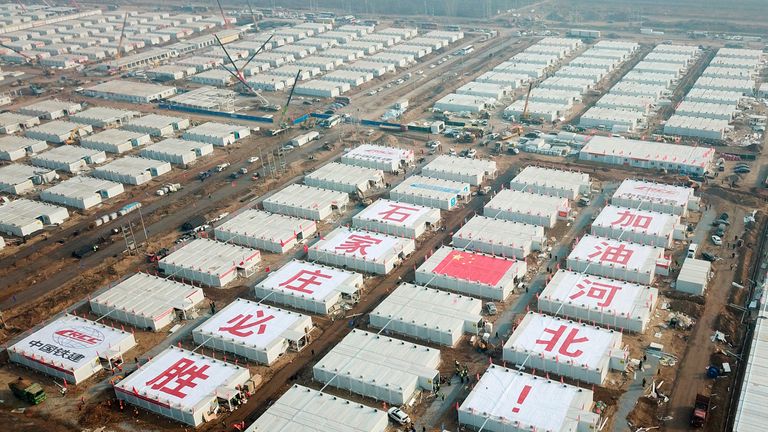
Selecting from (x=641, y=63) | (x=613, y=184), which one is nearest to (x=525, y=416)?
(x=613, y=184)

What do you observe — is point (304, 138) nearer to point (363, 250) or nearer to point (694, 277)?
point (363, 250)

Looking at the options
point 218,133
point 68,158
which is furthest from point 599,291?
point 68,158

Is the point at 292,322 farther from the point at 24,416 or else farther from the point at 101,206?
the point at 101,206

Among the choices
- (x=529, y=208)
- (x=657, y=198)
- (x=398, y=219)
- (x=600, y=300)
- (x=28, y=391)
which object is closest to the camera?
(x=28, y=391)

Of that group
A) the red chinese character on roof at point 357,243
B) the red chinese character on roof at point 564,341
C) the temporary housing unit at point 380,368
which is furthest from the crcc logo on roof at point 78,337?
the red chinese character on roof at point 564,341

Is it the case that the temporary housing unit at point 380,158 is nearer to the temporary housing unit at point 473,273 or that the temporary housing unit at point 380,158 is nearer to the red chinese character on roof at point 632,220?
the temporary housing unit at point 473,273

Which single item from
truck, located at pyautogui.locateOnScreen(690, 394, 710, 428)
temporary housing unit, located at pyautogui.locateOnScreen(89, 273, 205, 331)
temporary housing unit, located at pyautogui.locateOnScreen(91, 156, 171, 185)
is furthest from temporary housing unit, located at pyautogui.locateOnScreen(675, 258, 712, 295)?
temporary housing unit, located at pyautogui.locateOnScreen(91, 156, 171, 185)

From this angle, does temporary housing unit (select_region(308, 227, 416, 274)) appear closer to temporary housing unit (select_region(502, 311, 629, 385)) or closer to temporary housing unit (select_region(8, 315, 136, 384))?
temporary housing unit (select_region(502, 311, 629, 385))
